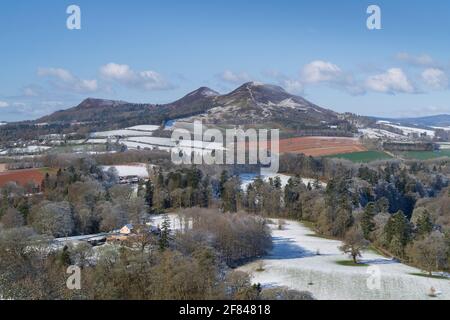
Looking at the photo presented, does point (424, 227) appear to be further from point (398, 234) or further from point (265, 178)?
point (265, 178)

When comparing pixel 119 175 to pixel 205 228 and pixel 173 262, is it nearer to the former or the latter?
pixel 205 228

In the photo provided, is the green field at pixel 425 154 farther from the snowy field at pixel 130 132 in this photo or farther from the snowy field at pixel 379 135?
the snowy field at pixel 130 132

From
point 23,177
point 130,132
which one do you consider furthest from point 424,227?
point 130,132

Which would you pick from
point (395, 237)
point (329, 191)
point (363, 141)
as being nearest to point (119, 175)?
point (329, 191)

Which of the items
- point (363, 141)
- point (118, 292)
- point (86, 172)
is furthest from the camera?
point (363, 141)

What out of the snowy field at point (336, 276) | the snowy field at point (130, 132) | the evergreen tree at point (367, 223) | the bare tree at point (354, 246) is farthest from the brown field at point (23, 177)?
the snowy field at point (130, 132)

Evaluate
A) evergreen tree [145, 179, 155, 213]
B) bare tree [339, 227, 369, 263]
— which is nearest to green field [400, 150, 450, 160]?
evergreen tree [145, 179, 155, 213]

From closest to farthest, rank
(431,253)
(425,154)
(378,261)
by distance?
(431,253)
(378,261)
(425,154)
